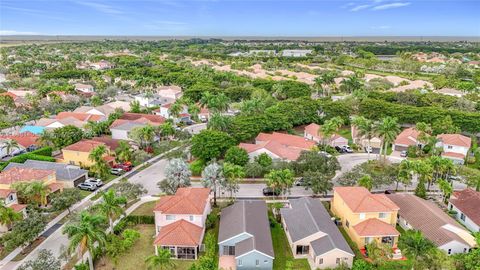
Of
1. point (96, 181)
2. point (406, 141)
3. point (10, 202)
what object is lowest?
point (96, 181)

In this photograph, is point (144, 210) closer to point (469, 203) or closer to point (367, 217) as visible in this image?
point (367, 217)

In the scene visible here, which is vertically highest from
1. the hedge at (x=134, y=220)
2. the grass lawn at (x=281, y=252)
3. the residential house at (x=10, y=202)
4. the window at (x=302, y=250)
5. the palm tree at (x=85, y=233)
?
the palm tree at (x=85, y=233)

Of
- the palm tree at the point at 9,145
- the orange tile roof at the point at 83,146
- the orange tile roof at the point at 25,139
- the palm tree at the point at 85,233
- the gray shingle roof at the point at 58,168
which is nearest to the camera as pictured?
the palm tree at the point at 85,233

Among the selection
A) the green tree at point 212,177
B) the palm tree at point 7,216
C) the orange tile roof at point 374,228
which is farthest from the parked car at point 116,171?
the orange tile roof at point 374,228

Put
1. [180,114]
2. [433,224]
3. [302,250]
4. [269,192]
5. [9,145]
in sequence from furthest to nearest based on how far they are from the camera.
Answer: [180,114] < [9,145] < [269,192] < [433,224] < [302,250]

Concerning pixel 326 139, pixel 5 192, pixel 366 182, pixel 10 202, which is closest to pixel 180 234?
pixel 10 202

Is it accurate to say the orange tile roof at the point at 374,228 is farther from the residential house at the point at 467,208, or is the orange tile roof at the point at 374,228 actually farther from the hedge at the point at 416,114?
the hedge at the point at 416,114

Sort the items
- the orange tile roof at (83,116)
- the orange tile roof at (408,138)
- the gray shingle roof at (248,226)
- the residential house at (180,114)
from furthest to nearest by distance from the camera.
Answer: the residential house at (180,114) → the orange tile roof at (83,116) → the orange tile roof at (408,138) → the gray shingle roof at (248,226)

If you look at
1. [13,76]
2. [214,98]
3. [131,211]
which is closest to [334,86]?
[214,98]

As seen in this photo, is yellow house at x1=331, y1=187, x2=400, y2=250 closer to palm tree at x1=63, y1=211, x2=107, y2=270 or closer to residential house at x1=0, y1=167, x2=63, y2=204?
palm tree at x1=63, y1=211, x2=107, y2=270
